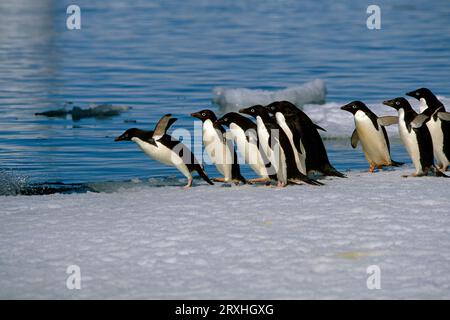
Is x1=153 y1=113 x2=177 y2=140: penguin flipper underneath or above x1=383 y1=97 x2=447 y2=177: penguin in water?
above

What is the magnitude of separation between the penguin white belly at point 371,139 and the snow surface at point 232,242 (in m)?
1.13

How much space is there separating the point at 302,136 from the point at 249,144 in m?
0.50

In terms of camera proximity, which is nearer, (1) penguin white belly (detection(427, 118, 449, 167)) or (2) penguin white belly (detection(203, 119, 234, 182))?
(2) penguin white belly (detection(203, 119, 234, 182))

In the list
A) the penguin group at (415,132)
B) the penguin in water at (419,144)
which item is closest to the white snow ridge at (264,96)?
the penguin group at (415,132)

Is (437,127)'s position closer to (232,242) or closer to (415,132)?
(415,132)

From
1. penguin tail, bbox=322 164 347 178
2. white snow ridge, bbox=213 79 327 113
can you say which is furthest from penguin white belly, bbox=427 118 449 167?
white snow ridge, bbox=213 79 327 113

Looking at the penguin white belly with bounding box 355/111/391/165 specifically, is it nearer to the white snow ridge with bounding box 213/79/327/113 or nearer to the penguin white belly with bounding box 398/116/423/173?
the penguin white belly with bounding box 398/116/423/173

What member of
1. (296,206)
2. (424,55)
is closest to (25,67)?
(424,55)

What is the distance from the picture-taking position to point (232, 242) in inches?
228

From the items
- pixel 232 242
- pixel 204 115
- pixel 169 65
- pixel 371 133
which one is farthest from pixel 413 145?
pixel 169 65

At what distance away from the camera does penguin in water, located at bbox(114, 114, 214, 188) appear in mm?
7953

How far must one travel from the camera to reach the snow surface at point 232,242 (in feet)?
16.4

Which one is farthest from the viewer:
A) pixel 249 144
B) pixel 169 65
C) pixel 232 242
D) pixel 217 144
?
pixel 169 65

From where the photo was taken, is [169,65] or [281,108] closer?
[281,108]
